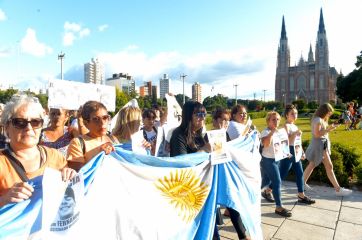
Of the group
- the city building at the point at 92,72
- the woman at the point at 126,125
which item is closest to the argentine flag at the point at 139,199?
the woman at the point at 126,125

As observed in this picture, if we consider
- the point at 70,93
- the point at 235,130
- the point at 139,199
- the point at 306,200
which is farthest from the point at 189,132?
the point at 306,200

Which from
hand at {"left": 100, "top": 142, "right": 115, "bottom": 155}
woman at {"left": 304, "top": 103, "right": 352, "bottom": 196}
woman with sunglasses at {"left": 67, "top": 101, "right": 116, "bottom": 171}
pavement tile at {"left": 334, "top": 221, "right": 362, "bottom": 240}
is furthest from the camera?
woman at {"left": 304, "top": 103, "right": 352, "bottom": 196}

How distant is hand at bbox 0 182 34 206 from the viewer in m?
1.85

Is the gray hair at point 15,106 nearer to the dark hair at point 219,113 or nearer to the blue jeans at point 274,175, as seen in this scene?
the dark hair at point 219,113

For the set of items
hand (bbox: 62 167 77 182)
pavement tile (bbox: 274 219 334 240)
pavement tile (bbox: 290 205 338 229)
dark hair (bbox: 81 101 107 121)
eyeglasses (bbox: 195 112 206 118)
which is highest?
dark hair (bbox: 81 101 107 121)

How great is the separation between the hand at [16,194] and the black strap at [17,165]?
0.59 feet

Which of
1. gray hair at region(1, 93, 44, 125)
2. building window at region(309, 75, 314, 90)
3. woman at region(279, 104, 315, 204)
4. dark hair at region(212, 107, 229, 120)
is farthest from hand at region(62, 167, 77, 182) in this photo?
building window at region(309, 75, 314, 90)

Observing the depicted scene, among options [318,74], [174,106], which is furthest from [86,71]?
[174,106]

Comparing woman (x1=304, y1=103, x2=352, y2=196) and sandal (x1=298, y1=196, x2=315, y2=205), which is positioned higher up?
woman (x1=304, y1=103, x2=352, y2=196)

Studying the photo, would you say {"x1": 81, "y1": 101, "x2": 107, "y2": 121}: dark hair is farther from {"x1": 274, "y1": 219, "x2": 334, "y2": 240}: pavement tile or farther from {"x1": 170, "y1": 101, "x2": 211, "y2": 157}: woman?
{"x1": 274, "y1": 219, "x2": 334, "y2": 240}: pavement tile

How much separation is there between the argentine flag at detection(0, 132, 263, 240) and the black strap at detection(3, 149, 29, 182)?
0.34 ft

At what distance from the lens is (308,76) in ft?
395

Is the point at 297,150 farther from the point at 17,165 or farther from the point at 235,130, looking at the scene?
the point at 17,165

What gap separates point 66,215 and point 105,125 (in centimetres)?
116
